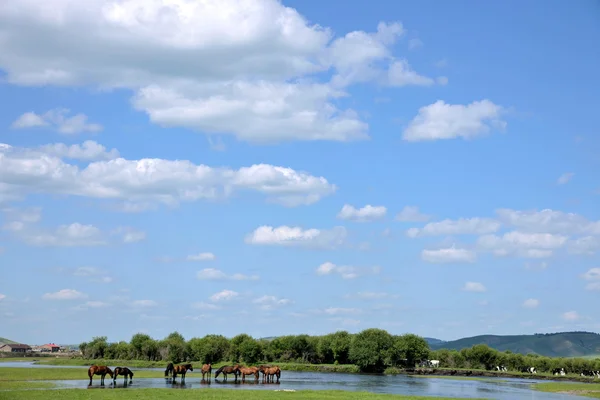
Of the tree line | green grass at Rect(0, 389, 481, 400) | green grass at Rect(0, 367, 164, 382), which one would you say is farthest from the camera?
the tree line

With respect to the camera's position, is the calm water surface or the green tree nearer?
the calm water surface

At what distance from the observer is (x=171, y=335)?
16825cm

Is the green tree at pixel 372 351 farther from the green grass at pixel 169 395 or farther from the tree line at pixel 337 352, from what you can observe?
the green grass at pixel 169 395

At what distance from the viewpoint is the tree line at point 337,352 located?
125 metres

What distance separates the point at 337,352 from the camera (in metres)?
138

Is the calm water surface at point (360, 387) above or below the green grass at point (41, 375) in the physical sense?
below

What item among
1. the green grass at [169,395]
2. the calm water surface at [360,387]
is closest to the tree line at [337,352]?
the calm water surface at [360,387]

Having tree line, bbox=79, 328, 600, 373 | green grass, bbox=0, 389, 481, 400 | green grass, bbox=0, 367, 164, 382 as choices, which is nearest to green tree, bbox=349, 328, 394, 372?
tree line, bbox=79, 328, 600, 373

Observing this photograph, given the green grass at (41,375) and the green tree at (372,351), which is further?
the green tree at (372,351)

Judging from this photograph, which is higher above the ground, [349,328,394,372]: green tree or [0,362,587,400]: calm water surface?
[349,328,394,372]: green tree

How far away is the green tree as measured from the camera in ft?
400

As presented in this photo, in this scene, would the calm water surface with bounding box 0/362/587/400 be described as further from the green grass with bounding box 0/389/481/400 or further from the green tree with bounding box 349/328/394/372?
the green tree with bounding box 349/328/394/372

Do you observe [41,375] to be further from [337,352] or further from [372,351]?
[337,352]

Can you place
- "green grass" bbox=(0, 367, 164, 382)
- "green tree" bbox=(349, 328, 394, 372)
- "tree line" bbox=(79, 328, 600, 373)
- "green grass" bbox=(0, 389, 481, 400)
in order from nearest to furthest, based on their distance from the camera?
"green grass" bbox=(0, 389, 481, 400) < "green grass" bbox=(0, 367, 164, 382) < "green tree" bbox=(349, 328, 394, 372) < "tree line" bbox=(79, 328, 600, 373)
